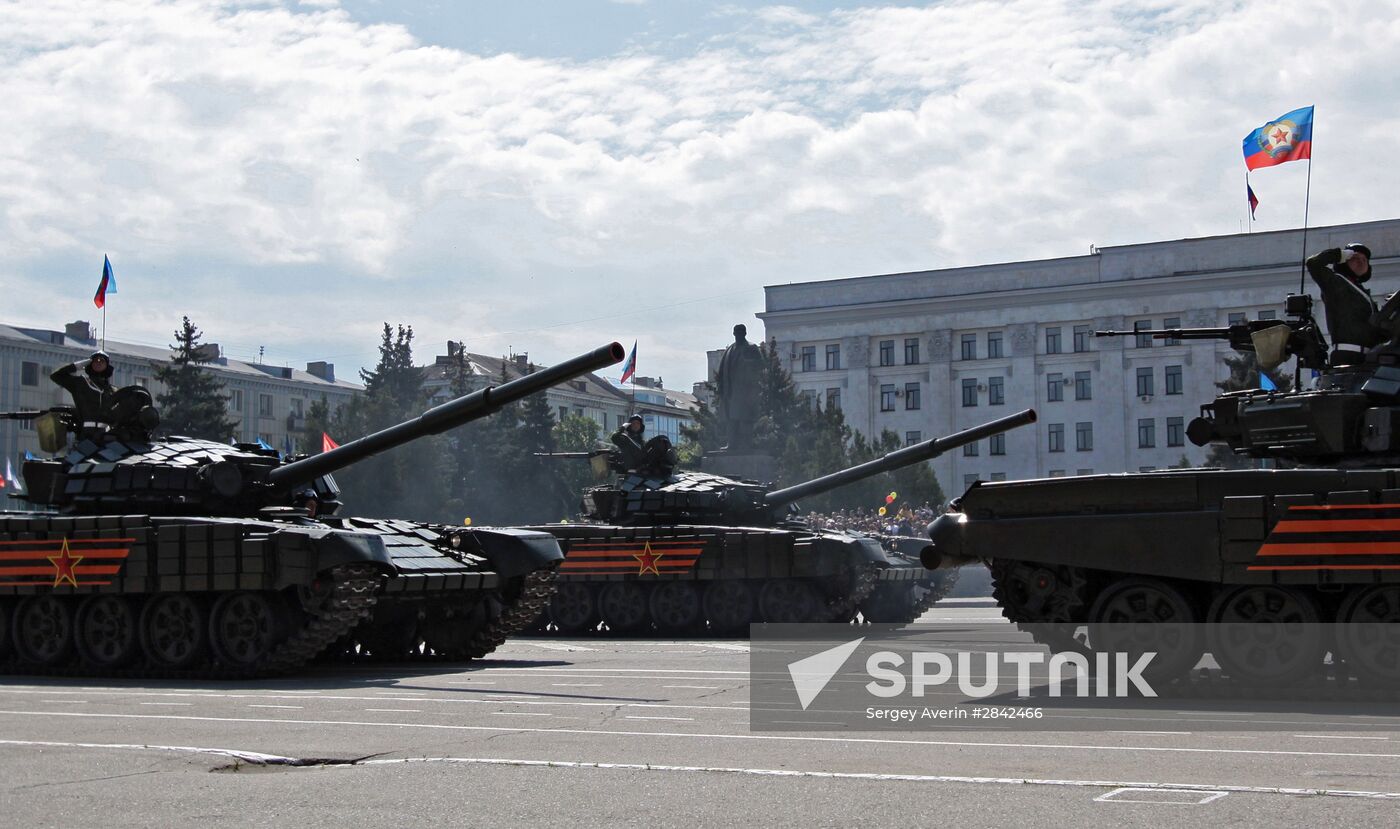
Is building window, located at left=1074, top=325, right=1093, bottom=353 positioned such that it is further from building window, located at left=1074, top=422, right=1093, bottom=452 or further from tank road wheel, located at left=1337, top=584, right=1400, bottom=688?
tank road wheel, located at left=1337, top=584, right=1400, bottom=688

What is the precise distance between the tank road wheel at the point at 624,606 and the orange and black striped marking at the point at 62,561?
10.4 metres

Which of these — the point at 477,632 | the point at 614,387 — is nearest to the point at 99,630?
the point at 477,632

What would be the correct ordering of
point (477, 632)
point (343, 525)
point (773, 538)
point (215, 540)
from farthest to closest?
point (773, 538)
point (477, 632)
point (343, 525)
point (215, 540)

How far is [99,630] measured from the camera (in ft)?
63.2

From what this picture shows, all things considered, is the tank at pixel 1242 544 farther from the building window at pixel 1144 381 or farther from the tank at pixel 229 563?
the building window at pixel 1144 381

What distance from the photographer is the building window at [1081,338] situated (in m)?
76.7

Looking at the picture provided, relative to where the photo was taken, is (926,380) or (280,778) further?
(926,380)

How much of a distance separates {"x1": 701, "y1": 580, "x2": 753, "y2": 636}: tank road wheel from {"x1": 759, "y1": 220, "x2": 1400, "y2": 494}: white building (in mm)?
46624

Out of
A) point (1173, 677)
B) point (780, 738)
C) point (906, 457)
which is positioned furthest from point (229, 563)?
point (906, 457)

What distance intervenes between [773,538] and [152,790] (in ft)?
56.8

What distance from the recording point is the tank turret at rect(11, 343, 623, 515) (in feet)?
63.5

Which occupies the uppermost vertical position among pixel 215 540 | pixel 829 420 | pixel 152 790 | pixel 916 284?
pixel 916 284

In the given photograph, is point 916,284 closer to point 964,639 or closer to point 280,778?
point 964,639

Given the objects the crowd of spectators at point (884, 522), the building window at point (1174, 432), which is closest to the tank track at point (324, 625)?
the crowd of spectators at point (884, 522)
